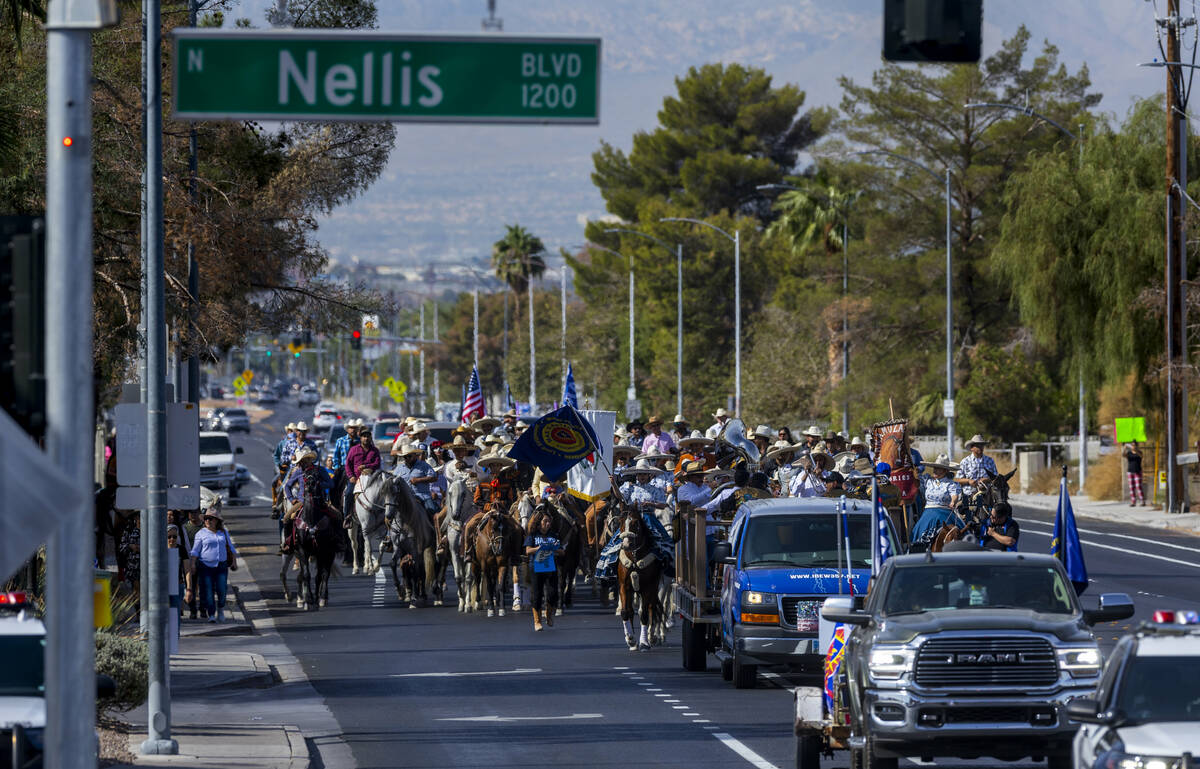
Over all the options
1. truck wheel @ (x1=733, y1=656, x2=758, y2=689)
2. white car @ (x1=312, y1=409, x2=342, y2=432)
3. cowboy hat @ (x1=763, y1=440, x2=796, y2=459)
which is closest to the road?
truck wheel @ (x1=733, y1=656, x2=758, y2=689)

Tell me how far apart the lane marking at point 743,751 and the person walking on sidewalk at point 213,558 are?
11832 millimetres

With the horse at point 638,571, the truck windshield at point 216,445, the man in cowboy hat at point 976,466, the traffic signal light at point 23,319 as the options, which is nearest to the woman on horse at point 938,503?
the man in cowboy hat at point 976,466

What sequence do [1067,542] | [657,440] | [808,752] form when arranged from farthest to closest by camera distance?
[657,440] < [1067,542] < [808,752]

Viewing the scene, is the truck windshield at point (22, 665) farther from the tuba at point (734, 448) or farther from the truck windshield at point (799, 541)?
the tuba at point (734, 448)

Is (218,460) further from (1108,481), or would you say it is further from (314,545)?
(314,545)

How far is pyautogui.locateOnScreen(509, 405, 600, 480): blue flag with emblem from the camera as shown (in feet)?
92.0

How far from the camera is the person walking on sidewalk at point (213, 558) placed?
87.8 ft

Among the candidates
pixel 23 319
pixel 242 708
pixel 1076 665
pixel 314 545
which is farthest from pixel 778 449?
pixel 23 319

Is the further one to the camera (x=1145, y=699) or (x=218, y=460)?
(x=218, y=460)

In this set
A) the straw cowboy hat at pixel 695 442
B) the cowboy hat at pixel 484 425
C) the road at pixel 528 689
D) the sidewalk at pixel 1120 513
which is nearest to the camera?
the road at pixel 528 689

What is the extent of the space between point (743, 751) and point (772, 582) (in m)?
3.63

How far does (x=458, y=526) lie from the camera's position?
2861cm

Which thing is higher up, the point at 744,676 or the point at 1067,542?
the point at 1067,542

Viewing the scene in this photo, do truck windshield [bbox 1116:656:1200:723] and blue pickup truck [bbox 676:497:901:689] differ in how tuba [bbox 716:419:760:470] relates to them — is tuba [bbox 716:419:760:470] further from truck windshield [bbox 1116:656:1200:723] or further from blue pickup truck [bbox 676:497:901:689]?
truck windshield [bbox 1116:656:1200:723]
